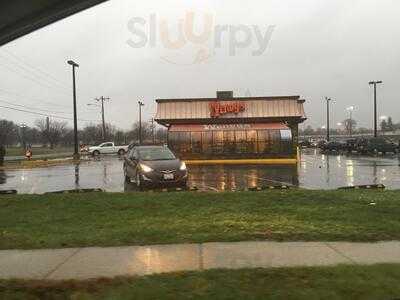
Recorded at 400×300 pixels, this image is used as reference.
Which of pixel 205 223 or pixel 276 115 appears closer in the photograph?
pixel 205 223

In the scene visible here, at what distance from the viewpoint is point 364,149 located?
2194 inches

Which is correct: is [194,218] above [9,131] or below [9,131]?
below

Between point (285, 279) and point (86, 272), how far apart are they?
101 inches

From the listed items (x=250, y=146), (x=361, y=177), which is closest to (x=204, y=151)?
(x=250, y=146)

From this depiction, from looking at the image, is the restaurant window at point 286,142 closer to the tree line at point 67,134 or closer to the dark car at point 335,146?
the dark car at point 335,146

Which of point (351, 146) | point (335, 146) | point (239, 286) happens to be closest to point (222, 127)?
point (351, 146)

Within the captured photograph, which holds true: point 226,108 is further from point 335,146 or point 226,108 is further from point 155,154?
point 335,146

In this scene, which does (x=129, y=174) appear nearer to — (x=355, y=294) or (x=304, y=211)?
(x=304, y=211)

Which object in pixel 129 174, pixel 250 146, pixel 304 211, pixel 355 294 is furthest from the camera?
pixel 250 146

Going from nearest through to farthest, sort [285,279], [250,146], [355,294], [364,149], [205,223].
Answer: [355,294] < [285,279] < [205,223] < [250,146] < [364,149]

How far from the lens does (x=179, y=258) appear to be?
8.02 m

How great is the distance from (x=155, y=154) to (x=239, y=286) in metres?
14.8

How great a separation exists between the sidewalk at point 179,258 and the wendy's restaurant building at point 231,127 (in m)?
35.7

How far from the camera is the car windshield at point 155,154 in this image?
20578 mm
